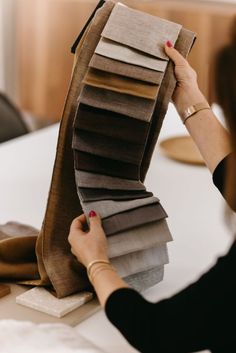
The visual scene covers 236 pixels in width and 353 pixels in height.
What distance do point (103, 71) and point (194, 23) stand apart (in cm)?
241

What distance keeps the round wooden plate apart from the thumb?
0.83 metres

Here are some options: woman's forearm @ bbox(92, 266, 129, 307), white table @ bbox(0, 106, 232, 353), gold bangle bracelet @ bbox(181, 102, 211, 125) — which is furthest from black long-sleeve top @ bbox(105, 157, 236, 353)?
gold bangle bracelet @ bbox(181, 102, 211, 125)

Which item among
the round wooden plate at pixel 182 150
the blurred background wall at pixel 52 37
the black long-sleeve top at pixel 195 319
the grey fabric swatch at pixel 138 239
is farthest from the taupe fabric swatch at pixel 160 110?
the blurred background wall at pixel 52 37

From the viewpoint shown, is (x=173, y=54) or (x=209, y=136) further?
(x=209, y=136)

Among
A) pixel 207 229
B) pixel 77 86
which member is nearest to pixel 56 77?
pixel 207 229

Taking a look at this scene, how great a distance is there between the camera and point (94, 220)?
53.2 inches

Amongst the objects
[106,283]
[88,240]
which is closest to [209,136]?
[88,240]

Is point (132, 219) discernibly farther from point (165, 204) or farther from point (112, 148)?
point (165, 204)

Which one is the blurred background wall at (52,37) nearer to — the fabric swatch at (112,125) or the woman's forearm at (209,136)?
the woman's forearm at (209,136)

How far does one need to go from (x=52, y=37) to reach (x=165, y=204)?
95.3 inches

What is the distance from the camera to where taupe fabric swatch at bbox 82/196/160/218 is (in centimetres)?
137

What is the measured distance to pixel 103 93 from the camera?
4.51ft

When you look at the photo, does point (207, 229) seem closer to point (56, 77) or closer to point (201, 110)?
point (201, 110)

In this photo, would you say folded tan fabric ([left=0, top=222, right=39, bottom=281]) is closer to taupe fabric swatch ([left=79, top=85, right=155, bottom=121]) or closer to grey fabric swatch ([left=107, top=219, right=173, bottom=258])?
grey fabric swatch ([left=107, top=219, right=173, bottom=258])
